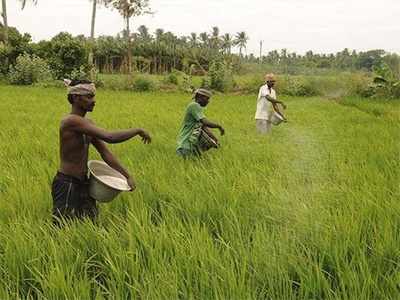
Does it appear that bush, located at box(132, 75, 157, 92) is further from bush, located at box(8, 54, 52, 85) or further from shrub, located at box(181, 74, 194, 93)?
bush, located at box(8, 54, 52, 85)

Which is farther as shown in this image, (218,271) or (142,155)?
(142,155)

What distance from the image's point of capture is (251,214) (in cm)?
279

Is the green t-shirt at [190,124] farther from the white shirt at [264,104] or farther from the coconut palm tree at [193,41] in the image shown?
the coconut palm tree at [193,41]

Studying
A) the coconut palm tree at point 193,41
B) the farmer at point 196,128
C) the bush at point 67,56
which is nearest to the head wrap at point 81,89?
the farmer at point 196,128

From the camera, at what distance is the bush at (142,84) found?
18812 millimetres

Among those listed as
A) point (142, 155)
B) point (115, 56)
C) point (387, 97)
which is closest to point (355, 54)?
point (115, 56)

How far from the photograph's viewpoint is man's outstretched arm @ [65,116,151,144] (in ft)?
8.29

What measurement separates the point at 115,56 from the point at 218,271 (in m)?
32.9

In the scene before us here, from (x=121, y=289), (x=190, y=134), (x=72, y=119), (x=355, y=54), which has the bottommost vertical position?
(x=121, y=289)

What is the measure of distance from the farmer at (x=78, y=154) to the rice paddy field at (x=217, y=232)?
140mm

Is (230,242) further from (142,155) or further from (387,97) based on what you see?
(387,97)

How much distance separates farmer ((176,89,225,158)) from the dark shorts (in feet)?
5.90

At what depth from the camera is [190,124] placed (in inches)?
175

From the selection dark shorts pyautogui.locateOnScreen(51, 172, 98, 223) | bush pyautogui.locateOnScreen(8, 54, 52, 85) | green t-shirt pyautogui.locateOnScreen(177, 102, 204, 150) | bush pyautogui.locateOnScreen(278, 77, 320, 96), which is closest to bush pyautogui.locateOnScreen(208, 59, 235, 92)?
bush pyautogui.locateOnScreen(278, 77, 320, 96)
